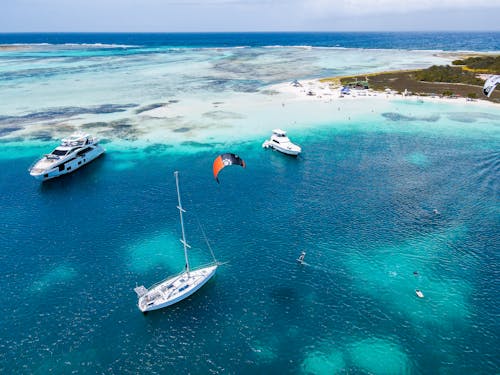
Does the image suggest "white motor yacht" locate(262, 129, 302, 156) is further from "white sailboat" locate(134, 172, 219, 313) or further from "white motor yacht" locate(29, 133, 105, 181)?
"white sailboat" locate(134, 172, 219, 313)

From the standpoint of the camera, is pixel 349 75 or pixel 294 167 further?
pixel 349 75

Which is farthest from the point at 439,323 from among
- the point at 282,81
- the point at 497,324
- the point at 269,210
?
the point at 282,81

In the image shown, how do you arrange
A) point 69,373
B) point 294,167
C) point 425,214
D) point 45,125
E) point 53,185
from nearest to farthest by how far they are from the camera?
point 69,373, point 425,214, point 53,185, point 294,167, point 45,125

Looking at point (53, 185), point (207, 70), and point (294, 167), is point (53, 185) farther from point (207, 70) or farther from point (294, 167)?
point (207, 70)

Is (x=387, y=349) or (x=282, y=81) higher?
(x=282, y=81)

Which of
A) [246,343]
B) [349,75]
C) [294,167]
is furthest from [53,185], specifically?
[349,75]

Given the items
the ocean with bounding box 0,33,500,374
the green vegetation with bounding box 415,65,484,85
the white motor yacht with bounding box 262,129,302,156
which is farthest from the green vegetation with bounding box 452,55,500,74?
the white motor yacht with bounding box 262,129,302,156

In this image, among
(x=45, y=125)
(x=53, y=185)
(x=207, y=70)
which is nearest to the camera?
(x=53, y=185)

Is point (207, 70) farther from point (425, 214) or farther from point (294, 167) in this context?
point (425, 214)

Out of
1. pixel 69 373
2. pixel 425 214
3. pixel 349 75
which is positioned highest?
pixel 349 75
